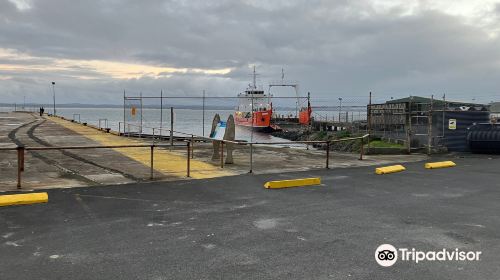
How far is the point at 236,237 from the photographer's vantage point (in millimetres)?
6906

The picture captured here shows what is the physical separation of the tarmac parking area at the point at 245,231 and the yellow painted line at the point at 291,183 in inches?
12.4

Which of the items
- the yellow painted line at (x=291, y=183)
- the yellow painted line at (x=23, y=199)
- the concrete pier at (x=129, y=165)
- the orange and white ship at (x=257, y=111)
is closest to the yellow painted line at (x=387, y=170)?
the concrete pier at (x=129, y=165)

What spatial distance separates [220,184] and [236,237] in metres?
4.82

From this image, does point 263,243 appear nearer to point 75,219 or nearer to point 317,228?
point 317,228

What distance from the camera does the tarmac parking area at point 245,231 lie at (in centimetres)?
553

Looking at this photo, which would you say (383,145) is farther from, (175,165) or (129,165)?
(129,165)

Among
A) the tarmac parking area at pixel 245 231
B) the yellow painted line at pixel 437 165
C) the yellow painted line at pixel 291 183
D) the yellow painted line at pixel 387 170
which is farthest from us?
the yellow painted line at pixel 437 165

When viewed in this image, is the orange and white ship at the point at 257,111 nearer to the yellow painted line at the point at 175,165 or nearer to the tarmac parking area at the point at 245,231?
the yellow painted line at the point at 175,165

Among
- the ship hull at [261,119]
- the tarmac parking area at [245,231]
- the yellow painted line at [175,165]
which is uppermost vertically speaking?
the ship hull at [261,119]

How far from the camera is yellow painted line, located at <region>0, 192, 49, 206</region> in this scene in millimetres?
8852

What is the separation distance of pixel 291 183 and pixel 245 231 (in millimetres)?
4501

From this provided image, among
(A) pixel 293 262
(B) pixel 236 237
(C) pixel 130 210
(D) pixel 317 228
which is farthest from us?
(C) pixel 130 210

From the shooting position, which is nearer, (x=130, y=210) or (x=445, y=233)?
(x=445, y=233)

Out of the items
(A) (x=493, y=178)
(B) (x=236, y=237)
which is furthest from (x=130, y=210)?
(A) (x=493, y=178)
